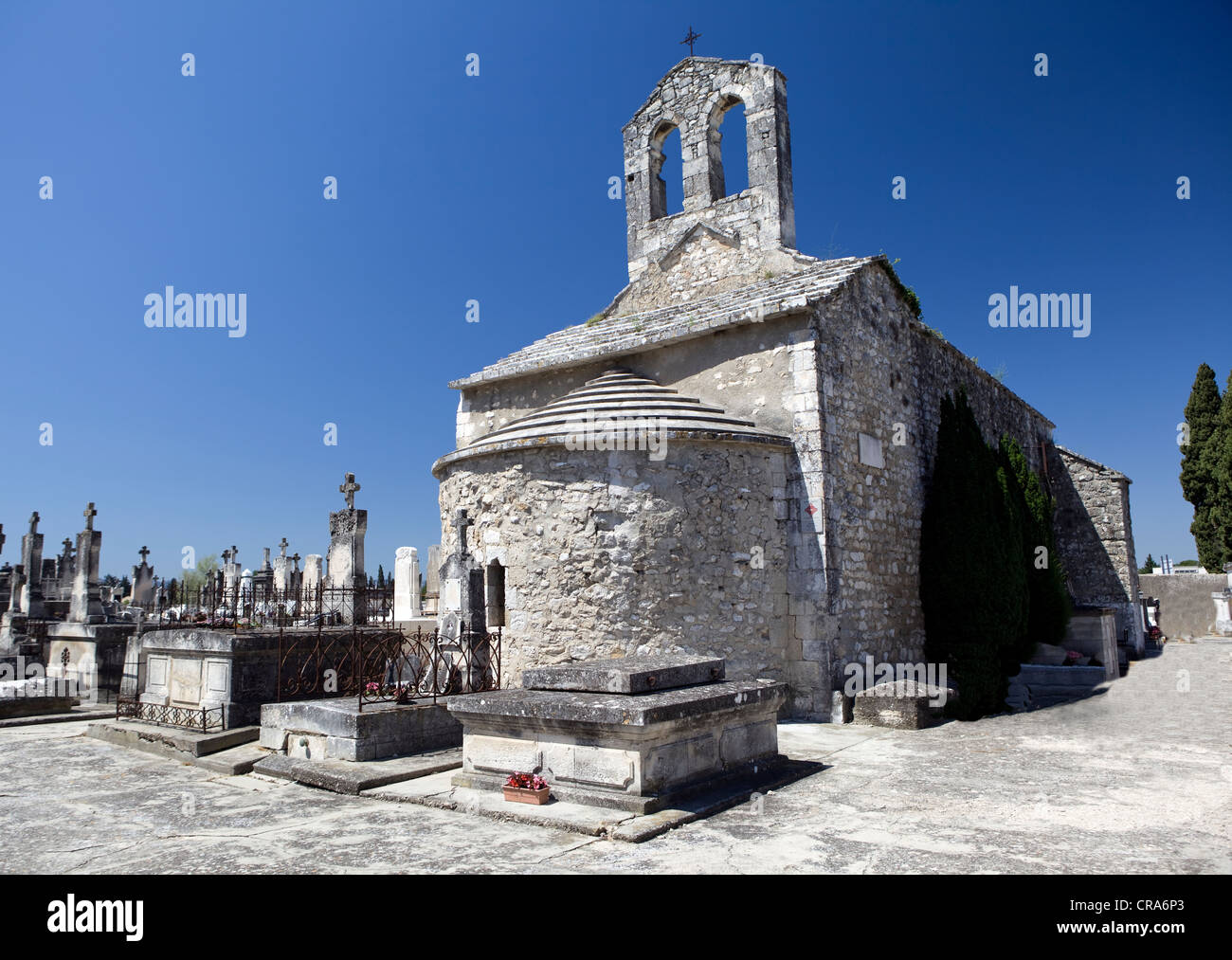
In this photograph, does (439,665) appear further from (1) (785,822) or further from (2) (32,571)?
(2) (32,571)

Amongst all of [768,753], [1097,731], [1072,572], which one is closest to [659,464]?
[768,753]

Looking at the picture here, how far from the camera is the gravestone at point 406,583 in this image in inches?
685

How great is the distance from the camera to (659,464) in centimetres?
967

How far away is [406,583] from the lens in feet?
57.5

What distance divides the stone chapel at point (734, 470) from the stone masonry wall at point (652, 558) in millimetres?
24

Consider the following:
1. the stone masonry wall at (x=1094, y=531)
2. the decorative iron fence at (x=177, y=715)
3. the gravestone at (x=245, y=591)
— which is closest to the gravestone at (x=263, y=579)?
the gravestone at (x=245, y=591)

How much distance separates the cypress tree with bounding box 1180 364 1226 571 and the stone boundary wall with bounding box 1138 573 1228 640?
3102 mm

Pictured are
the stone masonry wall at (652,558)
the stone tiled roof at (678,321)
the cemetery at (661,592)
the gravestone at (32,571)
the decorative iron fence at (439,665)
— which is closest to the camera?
the cemetery at (661,592)

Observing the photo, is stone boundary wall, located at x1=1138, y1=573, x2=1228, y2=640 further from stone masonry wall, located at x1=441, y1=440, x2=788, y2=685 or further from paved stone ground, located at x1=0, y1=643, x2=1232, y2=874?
stone masonry wall, located at x1=441, y1=440, x2=788, y2=685

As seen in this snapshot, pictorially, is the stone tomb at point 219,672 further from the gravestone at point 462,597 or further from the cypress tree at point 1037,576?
the cypress tree at point 1037,576

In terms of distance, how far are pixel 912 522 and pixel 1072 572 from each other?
990 centimetres

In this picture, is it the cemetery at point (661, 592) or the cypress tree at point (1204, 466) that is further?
the cypress tree at point (1204, 466)

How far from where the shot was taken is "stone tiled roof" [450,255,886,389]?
34.7 feet

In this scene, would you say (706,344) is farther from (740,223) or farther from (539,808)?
(539,808)
